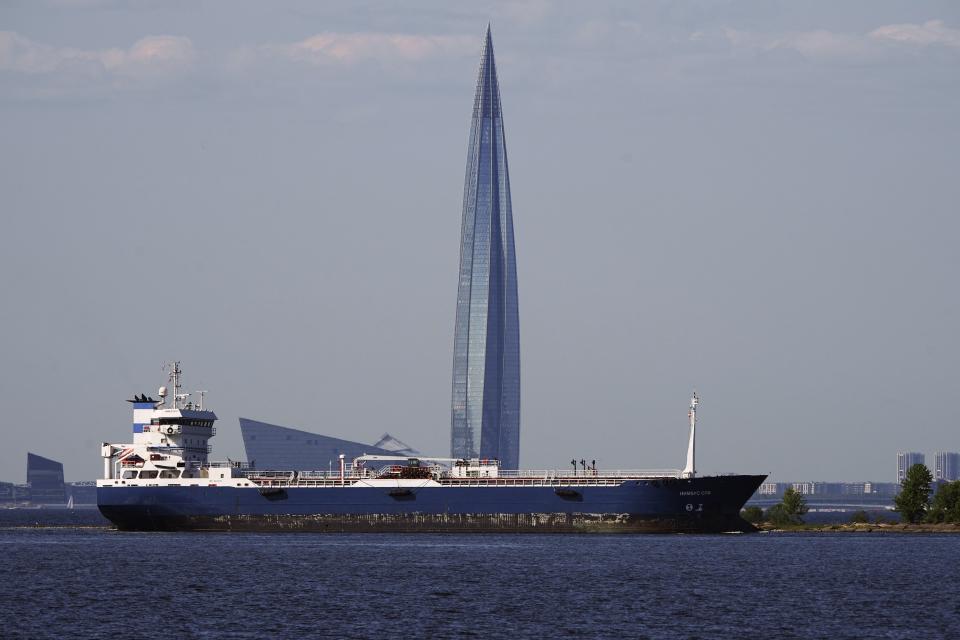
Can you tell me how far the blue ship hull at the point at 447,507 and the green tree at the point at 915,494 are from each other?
26272 mm

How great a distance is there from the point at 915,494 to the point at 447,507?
46320mm

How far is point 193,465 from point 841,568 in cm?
5004

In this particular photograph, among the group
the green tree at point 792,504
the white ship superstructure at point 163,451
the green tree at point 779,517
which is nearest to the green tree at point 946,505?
the green tree at point 792,504

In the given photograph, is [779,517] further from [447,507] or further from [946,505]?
[447,507]

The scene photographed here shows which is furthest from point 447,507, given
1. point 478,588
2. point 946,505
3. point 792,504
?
point 946,505

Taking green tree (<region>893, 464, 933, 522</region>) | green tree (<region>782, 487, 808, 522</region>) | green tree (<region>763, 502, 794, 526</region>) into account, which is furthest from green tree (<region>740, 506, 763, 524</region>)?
green tree (<region>893, 464, 933, 522</region>)

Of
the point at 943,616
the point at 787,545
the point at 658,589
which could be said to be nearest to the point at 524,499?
the point at 787,545

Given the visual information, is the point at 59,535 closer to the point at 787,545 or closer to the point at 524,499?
the point at 524,499

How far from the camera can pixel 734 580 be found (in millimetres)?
75062

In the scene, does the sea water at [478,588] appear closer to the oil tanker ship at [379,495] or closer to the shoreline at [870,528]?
the oil tanker ship at [379,495]

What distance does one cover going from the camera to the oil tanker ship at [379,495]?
103188mm

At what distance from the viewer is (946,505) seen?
129 m

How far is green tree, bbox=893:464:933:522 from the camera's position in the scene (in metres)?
130

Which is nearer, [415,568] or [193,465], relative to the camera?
[415,568]
